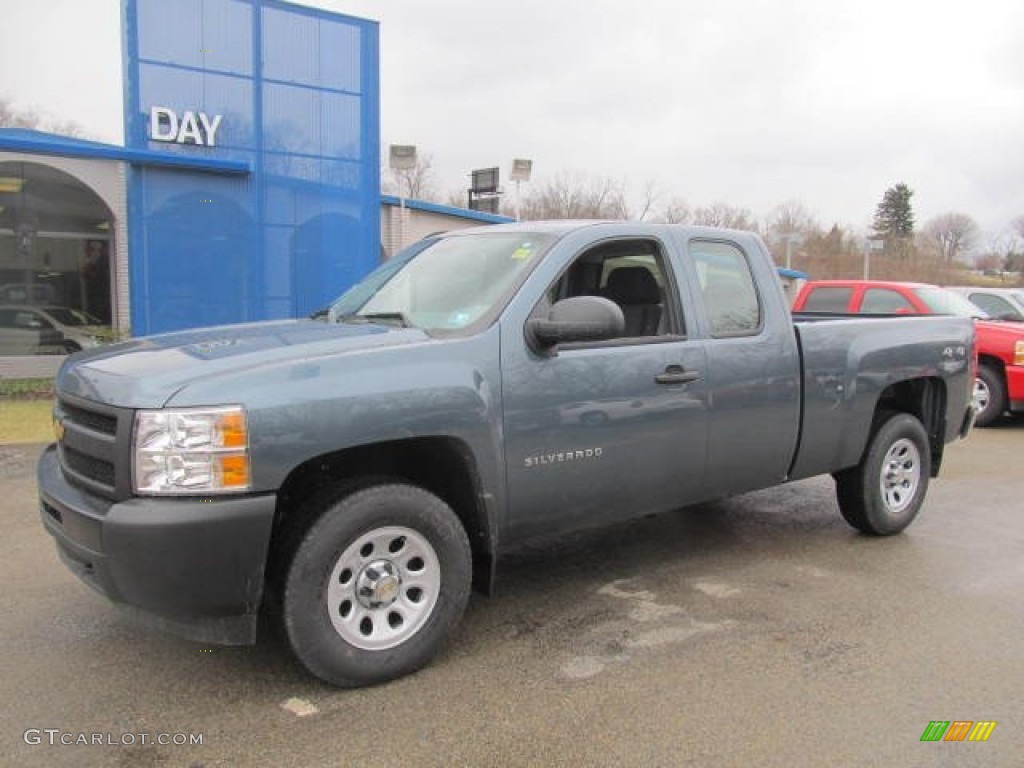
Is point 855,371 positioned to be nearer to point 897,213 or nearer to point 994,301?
point 994,301

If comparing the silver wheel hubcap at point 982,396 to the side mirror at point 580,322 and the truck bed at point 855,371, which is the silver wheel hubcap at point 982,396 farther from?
Result: the side mirror at point 580,322

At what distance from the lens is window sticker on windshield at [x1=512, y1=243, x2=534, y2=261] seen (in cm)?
402

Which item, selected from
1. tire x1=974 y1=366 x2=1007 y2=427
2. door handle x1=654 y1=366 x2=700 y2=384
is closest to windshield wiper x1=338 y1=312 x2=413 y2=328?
door handle x1=654 y1=366 x2=700 y2=384

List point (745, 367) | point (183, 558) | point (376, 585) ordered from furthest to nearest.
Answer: point (745, 367) < point (376, 585) < point (183, 558)

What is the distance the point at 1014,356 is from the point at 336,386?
9696 millimetres

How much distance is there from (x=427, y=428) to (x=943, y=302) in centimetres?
908

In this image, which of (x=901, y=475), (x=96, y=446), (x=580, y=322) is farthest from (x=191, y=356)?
(x=901, y=475)

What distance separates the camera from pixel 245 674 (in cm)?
351

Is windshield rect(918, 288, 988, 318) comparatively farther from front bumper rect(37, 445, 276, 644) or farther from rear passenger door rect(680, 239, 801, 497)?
front bumper rect(37, 445, 276, 644)

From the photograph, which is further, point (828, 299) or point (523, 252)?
point (828, 299)

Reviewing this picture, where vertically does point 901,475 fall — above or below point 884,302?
below

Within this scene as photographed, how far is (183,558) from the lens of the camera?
291 cm

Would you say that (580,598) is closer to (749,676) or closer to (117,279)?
(749,676)

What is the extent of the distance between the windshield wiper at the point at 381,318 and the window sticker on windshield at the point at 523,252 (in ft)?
1.98
